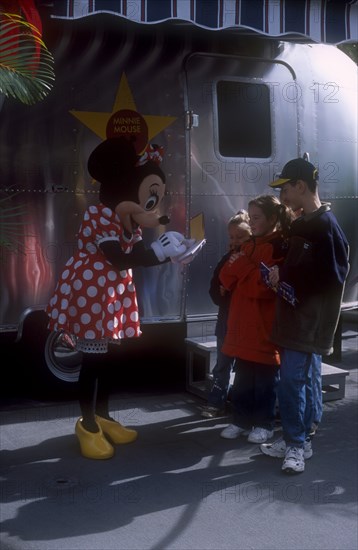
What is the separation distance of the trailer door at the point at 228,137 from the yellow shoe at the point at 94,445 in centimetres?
156

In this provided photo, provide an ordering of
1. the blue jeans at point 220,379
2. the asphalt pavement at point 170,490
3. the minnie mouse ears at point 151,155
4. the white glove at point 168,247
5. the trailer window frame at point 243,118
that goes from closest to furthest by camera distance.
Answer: the asphalt pavement at point 170,490, the white glove at point 168,247, the minnie mouse ears at point 151,155, the blue jeans at point 220,379, the trailer window frame at point 243,118

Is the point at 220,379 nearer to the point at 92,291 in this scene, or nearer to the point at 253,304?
the point at 253,304

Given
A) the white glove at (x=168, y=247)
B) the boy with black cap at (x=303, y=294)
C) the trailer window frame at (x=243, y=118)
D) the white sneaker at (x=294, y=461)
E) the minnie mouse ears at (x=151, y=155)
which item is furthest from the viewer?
the trailer window frame at (x=243, y=118)

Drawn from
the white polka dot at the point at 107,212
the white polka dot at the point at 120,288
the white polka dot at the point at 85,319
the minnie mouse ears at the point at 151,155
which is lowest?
the white polka dot at the point at 85,319

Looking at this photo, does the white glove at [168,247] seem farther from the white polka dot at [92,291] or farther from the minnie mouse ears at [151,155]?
the minnie mouse ears at [151,155]

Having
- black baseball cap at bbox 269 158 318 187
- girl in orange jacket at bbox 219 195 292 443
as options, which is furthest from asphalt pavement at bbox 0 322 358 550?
black baseball cap at bbox 269 158 318 187

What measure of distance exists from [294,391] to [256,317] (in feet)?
2.10

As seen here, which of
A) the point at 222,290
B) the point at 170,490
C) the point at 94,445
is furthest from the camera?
the point at 222,290

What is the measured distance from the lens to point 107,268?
4.77 meters

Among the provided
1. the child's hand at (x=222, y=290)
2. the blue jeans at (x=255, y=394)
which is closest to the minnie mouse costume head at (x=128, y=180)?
the child's hand at (x=222, y=290)

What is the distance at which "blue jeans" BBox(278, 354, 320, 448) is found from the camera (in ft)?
14.9

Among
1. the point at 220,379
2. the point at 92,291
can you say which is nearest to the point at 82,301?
the point at 92,291

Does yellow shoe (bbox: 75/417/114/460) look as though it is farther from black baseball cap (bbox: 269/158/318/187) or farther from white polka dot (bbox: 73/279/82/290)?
black baseball cap (bbox: 269/158/318/187)

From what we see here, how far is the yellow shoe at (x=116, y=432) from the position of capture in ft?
16.6
